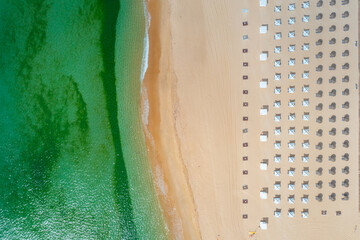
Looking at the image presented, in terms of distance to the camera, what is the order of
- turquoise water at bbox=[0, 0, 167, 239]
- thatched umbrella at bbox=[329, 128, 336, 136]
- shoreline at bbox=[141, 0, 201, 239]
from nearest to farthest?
thatched umbrella at bbox=[329, 128, 336, 136]
shoreline at bbox=[141, 0, 201, 239]
turquoise water at bbox=[0, 0, 167, 239]

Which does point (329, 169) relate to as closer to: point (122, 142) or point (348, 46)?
point (348, 46)

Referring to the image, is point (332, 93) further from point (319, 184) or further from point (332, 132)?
point (319, 184)

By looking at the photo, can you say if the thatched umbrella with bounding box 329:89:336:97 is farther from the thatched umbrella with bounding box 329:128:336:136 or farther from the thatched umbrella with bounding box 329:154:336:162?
the thatched umbrella with bounding box 329:154:336:162

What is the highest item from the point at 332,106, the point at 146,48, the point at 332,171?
the point at 146,48

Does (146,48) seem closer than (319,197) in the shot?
No

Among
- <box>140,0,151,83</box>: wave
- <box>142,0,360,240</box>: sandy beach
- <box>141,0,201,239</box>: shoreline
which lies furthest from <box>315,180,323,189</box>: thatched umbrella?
<box>140,0,151,83</box>: wave

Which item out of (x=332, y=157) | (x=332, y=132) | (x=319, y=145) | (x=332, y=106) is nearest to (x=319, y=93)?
(x=332, y=106)
